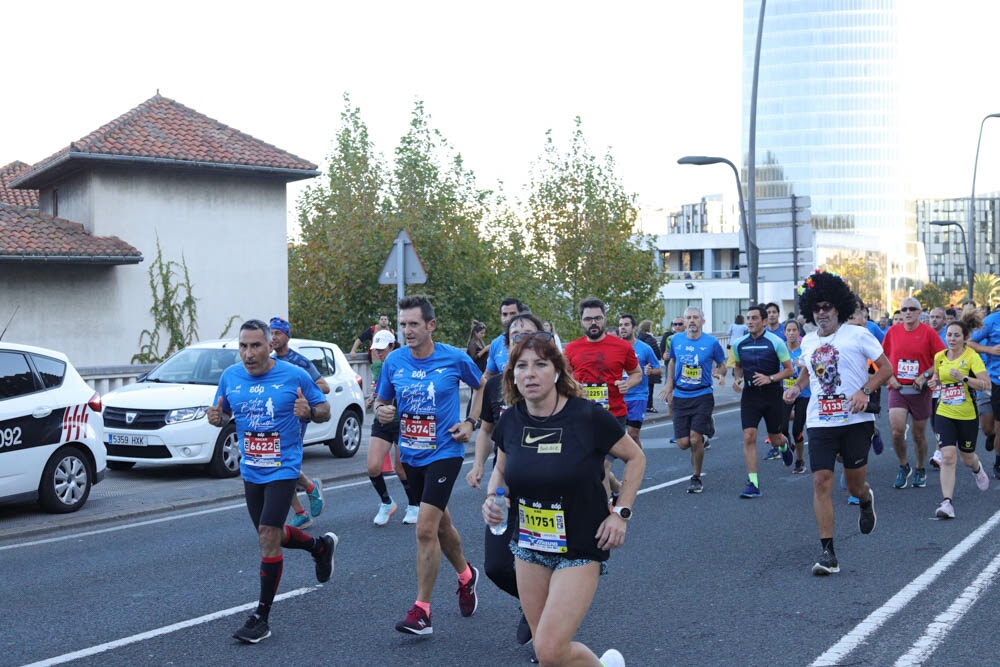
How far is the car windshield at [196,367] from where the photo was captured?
14.3m

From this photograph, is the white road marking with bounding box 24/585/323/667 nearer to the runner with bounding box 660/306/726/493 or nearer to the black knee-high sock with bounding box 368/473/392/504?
the black knee-high sock with bounding box 368/473/392/504

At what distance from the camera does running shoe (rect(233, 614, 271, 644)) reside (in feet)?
20.4

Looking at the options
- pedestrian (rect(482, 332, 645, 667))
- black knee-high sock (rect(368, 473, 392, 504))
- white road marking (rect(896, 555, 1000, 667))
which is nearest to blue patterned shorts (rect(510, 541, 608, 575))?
pedestrian (rect(482, 332, 645, 667))

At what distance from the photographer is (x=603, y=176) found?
40094 millimetres

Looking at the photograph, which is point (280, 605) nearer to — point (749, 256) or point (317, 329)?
point (749, 256)

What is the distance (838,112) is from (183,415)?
153147mm

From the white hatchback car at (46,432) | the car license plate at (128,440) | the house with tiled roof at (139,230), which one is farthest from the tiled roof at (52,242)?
the white hatchback car at (46,432)

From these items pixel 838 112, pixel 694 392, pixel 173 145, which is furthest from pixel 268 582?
pixel 838 112

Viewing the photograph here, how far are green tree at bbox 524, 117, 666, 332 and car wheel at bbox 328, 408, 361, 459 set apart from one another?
2235cm

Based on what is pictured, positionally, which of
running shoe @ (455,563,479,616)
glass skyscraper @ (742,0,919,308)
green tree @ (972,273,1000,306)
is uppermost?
glass skyscraper @ (742,0,919,308)

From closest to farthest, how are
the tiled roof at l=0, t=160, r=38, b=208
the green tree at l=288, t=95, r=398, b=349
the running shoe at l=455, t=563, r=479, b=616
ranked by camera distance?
1. the running shoe at l=455, t=563, r=479, b=616
2. the green tree at l=288, t=95, r=398, b=349
3. the tiled roof at l=0, t=160, r=38, b=208

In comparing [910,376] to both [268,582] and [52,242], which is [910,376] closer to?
[268,582]

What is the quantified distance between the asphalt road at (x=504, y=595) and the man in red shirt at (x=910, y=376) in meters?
0.66

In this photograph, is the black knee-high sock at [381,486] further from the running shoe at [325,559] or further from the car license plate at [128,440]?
the car license plate at [128,440]
